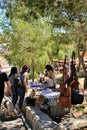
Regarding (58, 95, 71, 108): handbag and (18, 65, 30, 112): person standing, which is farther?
(18, 65, 30, 112): person standing

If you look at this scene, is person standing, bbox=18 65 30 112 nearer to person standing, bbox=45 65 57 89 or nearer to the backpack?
the backpack

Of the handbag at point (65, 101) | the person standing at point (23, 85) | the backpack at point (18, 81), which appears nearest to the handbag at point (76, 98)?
the handbag at point (65, 101)

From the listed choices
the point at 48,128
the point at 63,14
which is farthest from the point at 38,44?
the point at 48,128

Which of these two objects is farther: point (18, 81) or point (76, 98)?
point (18, 81)

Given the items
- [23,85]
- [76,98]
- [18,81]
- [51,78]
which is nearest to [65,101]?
[76,98]

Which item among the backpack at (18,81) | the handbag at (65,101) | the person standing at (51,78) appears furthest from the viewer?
the backpack at (18,81)

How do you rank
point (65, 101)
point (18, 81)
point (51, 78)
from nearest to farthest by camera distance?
point (65, 101) → point (51, 78) → point (18, 81)

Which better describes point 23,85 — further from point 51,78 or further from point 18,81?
point 51,78

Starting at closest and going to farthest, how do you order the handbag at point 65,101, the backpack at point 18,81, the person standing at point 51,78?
the handbag at point 65,101, the person standing at point 51,78, the backpack at point 18,81

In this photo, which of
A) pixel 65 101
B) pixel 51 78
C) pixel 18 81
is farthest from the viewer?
pixel 18 81

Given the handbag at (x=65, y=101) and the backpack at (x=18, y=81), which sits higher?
the backpack at (x=18, y=81)

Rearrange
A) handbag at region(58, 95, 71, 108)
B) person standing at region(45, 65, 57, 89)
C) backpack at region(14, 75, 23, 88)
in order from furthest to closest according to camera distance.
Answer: backpack at region(14, 75, 23, 88) < person standing at region(45, 65, 57, 89) < handbag at region(58, 95, 71, 108)

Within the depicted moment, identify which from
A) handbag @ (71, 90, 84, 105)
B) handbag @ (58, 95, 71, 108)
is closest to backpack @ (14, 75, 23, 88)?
handbag @ (58, 95, 71, 108)

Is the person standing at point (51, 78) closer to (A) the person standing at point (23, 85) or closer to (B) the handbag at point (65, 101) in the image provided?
(A) the person standing at point (23, 85)
